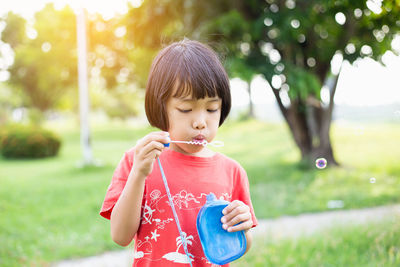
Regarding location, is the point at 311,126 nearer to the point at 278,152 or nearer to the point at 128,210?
the point at 278,152

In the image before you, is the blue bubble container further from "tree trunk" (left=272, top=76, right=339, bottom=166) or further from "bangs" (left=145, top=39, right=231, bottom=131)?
"tree trunk" (left=272, top=76, right=339, bottom=166)

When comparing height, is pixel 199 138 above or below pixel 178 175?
above

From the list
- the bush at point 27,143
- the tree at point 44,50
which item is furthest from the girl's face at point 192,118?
the tree at point 44,50

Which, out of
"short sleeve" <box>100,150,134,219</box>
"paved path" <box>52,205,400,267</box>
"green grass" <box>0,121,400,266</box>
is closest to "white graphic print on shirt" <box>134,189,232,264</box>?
"short sleeve" <box>100,150,134,219</box>

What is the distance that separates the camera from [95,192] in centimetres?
773

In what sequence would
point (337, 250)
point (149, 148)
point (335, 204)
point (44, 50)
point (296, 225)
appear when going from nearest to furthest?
point (149, 148), point (337, 250), point (296, 225), point (335, 204), point (44, 50)

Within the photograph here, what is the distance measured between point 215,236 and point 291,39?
6.46m

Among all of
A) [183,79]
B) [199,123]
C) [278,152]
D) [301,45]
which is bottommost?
[278,152]

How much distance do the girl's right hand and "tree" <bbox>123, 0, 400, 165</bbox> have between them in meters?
5.21

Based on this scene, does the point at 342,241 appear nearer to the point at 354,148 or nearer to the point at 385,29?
the point at 385,29

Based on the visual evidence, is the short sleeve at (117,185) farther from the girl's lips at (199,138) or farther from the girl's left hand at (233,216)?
the girl's left hand at (233,216)

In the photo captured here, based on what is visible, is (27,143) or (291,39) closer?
(291,39)

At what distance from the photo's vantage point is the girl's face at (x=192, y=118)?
1.45 metres

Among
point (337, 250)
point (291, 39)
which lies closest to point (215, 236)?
point (337, 250)
